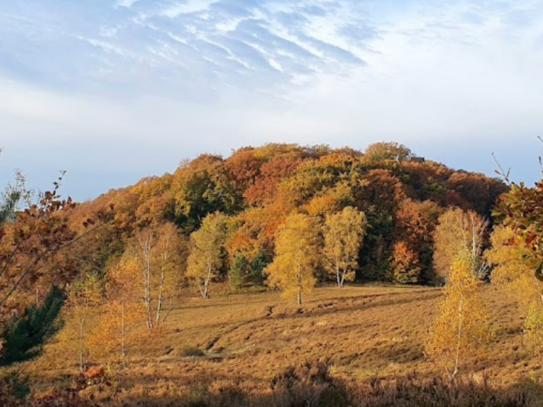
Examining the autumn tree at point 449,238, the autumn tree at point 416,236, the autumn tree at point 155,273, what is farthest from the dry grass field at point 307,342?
the autumn tree at point 416,236

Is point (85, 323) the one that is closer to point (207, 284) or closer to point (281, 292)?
point (207, 284)

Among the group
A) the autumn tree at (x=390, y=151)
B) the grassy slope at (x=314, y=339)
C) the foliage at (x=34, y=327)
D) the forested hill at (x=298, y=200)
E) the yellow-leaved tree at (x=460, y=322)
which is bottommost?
the grassy slope at (x=314, y=339)

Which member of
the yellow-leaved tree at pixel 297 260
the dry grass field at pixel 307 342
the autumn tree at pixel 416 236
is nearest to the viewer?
the dry grass field at pixel 307 342

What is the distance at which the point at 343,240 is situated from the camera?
201 ft

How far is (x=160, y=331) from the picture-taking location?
126 feet

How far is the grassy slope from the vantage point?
970 inches

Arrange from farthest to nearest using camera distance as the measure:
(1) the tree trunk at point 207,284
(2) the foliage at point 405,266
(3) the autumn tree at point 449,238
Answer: (2) the foliage at point 405,266
(1) the tree trunk at point 207,284
(3) the autumn tree at point 449,238

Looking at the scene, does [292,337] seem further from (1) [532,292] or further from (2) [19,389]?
(2) [19,389]

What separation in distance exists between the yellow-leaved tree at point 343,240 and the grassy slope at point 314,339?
5.42 m

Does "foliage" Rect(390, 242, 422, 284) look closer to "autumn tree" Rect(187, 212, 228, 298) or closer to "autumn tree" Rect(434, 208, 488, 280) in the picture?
"autumn tree" Rect(434, 208, 488, 280)

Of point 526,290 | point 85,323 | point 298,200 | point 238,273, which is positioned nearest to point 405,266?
point 298,200

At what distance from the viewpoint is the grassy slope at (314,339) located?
24.6 metres

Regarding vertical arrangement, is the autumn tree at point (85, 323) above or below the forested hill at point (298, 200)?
below

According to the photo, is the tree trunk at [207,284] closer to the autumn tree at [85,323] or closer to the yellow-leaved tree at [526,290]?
the autumn tree at [85,323]
